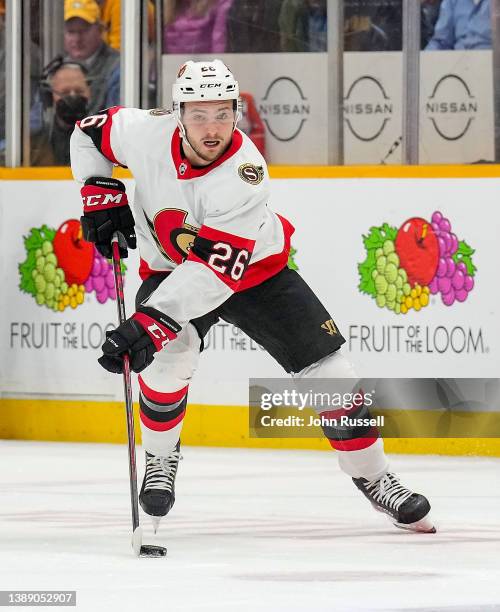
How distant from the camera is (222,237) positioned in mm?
3533

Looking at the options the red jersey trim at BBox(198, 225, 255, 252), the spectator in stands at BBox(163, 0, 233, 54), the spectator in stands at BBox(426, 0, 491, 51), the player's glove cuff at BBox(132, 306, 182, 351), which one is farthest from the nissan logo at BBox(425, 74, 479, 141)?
the player's glove cuff at BBox(132, 306, 182, 351)

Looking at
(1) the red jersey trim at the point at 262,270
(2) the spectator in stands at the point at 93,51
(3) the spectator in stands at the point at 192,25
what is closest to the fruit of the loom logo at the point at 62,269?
(2) the spectator in stands at the point at 93,51

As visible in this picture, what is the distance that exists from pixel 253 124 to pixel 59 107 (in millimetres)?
862

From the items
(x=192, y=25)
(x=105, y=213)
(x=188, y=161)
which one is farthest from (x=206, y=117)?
(x=192, y=25)

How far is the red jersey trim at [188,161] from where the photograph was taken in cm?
366

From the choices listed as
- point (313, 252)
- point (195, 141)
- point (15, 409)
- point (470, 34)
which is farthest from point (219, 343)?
point (195, 141)

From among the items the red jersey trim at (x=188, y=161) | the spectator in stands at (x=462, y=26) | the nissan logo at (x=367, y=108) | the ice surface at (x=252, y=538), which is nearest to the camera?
the ice surface at (x=252, y=538)

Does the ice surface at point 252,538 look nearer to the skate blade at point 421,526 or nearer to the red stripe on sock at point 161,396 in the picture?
the skate blade at point 421,526

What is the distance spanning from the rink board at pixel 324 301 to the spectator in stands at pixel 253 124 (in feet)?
0.88

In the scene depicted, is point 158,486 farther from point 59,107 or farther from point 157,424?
point 59,107

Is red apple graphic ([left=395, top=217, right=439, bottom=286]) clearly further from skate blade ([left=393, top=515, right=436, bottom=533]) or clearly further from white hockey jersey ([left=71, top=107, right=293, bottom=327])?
skate blade ([left=393, top=515, right=436, bottom=533])

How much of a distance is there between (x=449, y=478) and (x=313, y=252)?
115 centimetres

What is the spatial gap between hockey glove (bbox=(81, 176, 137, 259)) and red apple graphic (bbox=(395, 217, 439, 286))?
184 cm

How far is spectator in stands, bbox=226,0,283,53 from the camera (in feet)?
19.9
